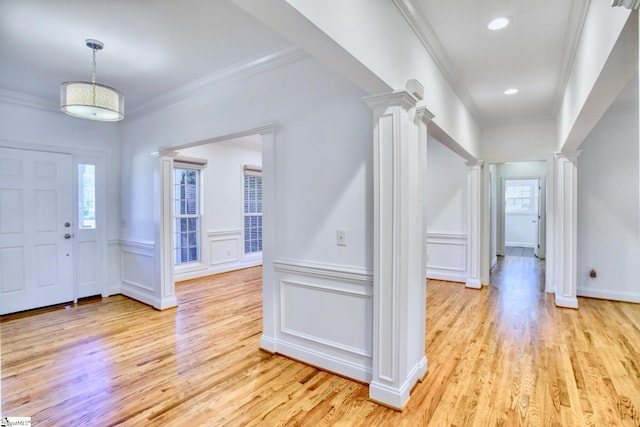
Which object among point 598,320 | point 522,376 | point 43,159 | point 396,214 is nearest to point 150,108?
point 43,159

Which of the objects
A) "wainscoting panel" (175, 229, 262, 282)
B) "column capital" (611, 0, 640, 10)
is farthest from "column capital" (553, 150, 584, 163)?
"wainscoting panel" (175, 229, 262, 282)

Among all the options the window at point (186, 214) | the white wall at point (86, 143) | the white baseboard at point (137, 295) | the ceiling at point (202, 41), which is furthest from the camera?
the window at point (186, 214)

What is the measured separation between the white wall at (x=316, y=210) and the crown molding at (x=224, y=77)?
0.06 metres

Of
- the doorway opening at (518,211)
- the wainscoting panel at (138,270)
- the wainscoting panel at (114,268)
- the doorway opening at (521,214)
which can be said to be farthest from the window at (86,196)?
the doorway opening at (521,214)

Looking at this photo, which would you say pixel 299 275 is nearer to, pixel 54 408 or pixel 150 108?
pixel 54 408

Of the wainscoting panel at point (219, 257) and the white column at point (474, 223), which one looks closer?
the white column at point (474, 223)

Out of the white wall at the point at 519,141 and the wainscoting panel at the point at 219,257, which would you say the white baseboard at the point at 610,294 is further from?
the wainscoting panel at the point at 219,257

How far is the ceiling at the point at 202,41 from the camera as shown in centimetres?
227

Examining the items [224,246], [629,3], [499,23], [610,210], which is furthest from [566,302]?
[224,246]

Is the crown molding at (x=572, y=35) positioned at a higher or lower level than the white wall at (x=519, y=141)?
higher

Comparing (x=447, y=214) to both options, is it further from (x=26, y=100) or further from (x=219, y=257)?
(x=26, y=100)

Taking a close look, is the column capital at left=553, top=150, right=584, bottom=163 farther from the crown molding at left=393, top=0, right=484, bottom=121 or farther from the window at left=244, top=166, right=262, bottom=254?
the window at left=244, top=166, right=262, bottom=254

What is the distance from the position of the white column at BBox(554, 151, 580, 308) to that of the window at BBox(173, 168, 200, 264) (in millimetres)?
5696

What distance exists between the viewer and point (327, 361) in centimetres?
264
